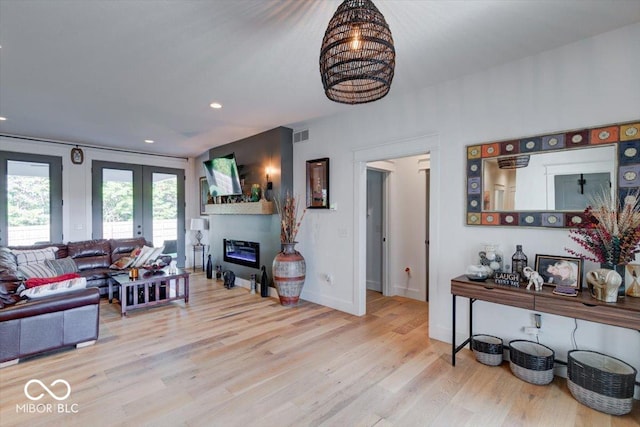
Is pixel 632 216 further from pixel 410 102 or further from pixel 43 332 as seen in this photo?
pixel 43 332

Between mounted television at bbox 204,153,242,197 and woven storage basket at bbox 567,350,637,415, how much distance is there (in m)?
4.80

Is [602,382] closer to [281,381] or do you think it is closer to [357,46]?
[281,381]

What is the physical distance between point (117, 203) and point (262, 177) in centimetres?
371

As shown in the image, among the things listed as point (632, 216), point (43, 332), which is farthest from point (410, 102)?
point (43, 332)

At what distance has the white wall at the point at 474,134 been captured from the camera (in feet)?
7.83

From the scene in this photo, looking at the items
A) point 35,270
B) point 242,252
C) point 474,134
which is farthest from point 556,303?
point 35,270

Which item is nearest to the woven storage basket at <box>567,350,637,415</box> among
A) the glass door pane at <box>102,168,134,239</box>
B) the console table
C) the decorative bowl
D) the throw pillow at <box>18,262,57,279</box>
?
the console table

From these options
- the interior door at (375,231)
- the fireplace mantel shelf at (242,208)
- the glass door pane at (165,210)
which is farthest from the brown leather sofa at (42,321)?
the interior door at (375,231)

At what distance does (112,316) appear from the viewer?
412cm

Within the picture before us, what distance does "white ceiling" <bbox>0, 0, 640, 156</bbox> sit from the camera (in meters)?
2.04

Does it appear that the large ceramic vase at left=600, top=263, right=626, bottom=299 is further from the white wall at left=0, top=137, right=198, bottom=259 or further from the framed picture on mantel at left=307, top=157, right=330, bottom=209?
the white wall at left=0, top=137, right=198, bottom=259

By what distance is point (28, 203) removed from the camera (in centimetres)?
559

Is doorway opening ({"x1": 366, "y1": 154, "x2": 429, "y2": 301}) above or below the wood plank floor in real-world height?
above

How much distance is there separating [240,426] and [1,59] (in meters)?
3.64
